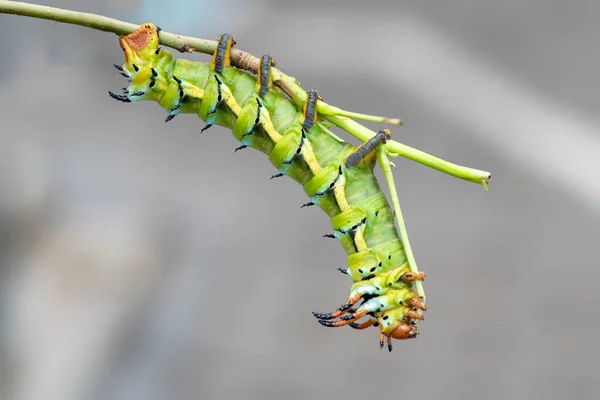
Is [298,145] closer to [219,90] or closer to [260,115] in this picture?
[260,115]

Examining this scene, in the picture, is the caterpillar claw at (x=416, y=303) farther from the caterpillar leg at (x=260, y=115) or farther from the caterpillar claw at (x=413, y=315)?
the caterpillar leg at (x=260, y=115)

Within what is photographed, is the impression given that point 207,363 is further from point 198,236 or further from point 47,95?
point 47,95

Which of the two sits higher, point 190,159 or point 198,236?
point 190,159

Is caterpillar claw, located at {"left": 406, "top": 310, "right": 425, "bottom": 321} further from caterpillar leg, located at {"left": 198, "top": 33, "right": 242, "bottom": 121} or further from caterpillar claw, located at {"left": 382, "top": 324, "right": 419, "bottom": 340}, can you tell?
caterpillar leg, located at {"left": 198, "top": 33, "right": 242, "bottom": 121}

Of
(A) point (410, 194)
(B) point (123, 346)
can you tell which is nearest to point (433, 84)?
(A) point (410, 194)

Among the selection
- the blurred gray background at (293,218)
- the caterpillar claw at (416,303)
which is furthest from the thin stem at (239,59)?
the blurred gray background at (293,218)

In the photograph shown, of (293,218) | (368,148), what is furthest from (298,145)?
(293,218)

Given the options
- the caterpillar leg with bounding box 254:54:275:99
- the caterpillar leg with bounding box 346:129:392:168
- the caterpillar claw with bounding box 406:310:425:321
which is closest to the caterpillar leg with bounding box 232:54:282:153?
the caterpillar leg with bounding box 254:54:275:99
